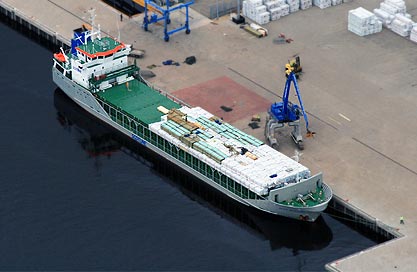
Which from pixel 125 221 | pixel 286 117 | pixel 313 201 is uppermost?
pixel 286 117

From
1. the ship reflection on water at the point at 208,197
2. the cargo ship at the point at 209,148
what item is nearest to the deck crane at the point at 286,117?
the cargo ship at the point at 209,148

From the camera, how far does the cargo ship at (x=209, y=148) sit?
17500 cm

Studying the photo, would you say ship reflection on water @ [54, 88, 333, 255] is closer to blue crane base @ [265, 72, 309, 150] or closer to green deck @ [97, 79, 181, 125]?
green deck @ [97, 79, 181, 125]

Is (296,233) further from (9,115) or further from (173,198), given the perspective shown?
(9,115)

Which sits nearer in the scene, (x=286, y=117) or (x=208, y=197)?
(x=208, y=197)

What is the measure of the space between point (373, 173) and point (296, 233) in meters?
14.5

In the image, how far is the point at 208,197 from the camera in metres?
182

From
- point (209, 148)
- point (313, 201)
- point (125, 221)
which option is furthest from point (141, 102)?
point (313, 201)

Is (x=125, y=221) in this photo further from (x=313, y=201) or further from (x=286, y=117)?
(x=286, y=117)

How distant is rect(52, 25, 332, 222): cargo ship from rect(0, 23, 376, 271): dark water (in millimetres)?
2221

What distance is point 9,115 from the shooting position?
648 feet

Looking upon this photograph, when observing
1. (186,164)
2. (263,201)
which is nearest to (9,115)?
(186,164)

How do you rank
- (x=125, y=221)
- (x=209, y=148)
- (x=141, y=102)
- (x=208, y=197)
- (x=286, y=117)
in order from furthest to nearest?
(x=141, y=102) → (x=286, y=117) → (x=209, y=148) → (x=208, y=197) → (x=125, y=221)

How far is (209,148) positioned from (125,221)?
608 inches
